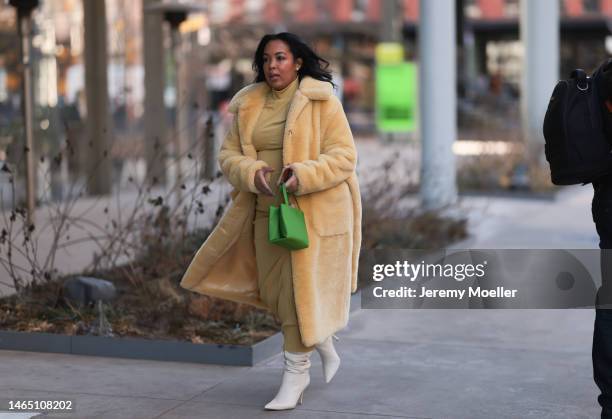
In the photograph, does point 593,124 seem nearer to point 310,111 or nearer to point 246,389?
point 310,111

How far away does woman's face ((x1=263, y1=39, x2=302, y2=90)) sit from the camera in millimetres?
5789

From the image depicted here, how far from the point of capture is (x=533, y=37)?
2100 centimetres

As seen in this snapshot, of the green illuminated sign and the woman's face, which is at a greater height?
the green illuminated sign

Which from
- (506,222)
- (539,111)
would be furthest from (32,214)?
(539,111)

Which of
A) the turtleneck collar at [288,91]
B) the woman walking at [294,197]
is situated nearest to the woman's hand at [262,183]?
the woman walking at [294,197]

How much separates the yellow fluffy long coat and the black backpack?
3.75ft

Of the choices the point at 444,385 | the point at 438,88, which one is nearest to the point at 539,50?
the point at 438,88

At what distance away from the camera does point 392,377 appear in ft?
21.9

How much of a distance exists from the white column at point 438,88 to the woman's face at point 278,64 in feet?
26.6

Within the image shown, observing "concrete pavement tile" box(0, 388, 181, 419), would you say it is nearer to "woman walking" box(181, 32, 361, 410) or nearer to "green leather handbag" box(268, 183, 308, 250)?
"woman walking" box(181, 32, 361, 410)

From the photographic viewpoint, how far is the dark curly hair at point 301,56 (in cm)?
579

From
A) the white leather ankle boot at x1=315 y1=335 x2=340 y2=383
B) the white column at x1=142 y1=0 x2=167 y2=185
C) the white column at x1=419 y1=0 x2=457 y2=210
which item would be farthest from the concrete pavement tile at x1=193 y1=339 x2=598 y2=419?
the white column at x1=142 y1=0 x2=167 y2=185

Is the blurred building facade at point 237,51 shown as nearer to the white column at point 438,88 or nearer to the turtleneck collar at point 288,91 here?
the white column at point 438,88

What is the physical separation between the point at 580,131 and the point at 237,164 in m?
1.68
